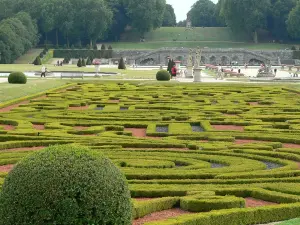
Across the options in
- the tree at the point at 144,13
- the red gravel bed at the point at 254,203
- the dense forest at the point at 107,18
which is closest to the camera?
the red gravel bed at the point at 254,203

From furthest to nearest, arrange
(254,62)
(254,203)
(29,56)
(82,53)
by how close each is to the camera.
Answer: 1. (254,62)
2. (82,53)
3. (29,56)
4. (254,203)

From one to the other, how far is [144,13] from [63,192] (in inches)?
3278

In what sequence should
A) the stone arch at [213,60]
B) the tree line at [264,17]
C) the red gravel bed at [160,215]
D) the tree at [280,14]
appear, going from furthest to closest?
the tree at [280,14], the tree line at [264,17], the stone arch at [213,60], the red gravel bed at [160,215]

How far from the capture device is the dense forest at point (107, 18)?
8406 centimetres

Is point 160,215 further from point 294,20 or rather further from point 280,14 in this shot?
point 280,14

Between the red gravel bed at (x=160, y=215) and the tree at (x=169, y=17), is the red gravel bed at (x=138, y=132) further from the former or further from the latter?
the tree at (x=169, y=17)

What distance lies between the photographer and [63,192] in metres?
5.76

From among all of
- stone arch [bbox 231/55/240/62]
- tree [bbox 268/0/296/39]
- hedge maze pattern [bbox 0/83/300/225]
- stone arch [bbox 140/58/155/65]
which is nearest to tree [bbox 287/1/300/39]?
tree [bbox 268/0/296/39]

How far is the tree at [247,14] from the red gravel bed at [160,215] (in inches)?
3161

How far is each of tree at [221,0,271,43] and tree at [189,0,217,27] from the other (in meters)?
20.0

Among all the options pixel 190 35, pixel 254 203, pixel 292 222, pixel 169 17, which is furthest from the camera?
pixel 169 17

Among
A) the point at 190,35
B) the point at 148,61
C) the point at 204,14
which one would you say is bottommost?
the point at 148,61

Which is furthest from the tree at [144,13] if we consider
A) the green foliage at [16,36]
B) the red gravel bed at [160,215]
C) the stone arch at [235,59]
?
the red gravel bed at [160,215]

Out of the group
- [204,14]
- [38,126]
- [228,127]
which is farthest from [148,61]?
[38,126]
